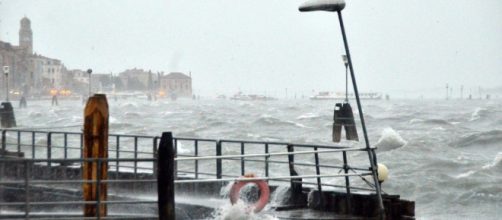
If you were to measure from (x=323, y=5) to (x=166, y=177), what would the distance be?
3.44 m

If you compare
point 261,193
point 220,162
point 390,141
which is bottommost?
point 390,141

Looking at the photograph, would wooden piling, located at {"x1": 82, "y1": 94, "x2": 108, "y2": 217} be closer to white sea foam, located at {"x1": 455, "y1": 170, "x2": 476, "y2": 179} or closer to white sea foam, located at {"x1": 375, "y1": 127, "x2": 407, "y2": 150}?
white sea foam, located at {"x1": 455, "y1": 170, "x2": 476, "y2": 179}

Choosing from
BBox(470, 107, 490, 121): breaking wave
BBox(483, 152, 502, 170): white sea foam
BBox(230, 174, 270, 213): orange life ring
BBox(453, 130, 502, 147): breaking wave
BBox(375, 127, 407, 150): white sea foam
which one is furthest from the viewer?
BBox(470, 107, 490, 121): breaking wave

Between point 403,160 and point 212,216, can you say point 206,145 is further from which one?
point 212,216

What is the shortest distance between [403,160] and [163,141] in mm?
32905

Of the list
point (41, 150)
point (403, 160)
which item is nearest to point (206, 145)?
point (41, 150)

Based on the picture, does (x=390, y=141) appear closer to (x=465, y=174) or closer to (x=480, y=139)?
(x=480, y=139)

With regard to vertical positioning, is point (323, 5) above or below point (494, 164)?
above

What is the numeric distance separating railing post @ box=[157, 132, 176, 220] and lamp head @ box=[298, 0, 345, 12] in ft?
9.65

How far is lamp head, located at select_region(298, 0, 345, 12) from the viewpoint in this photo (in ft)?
32.6

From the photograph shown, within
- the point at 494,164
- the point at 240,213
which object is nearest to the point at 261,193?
the point at 240,213

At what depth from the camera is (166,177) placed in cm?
890

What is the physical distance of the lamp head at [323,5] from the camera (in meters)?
9.93

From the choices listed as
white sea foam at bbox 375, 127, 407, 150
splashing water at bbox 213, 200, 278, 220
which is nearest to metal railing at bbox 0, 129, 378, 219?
splashing water at bbox 213, 200, 278, 220
